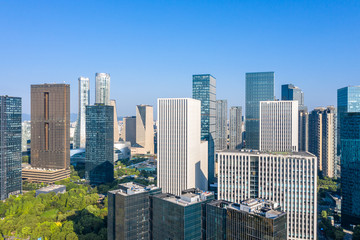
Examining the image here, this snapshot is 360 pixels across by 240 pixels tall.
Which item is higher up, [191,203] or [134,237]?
[191,203]

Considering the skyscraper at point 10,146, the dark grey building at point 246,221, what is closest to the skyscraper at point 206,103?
the dark grey building at point 246,221

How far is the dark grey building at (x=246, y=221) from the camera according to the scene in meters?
60.9

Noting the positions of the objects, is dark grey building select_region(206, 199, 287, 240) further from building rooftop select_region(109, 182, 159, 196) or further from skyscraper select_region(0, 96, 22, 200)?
skyscraper select_region(0, 96, 22, 200)

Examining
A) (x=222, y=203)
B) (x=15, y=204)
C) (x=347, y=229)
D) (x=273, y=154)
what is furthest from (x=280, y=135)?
(x=15, y=204)

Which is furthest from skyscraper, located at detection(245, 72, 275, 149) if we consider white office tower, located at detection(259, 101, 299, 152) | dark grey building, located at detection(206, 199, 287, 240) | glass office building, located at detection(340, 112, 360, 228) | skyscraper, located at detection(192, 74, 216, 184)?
dark grey building, located at detection(206, 199, 287, 240)

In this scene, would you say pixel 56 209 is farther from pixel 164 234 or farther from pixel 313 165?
pixel 313 165

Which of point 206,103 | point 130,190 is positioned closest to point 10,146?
point 206,103

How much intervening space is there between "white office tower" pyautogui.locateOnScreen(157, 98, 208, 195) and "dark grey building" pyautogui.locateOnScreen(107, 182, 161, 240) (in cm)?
4083

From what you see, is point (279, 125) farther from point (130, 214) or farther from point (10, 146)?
point (10, 146)

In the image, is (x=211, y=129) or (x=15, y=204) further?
(x=211, y=129)

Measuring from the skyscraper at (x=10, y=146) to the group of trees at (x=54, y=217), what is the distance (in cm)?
1627

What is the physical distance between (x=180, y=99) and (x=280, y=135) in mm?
54188

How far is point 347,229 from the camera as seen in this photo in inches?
4941

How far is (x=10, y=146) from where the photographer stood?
177250mm
